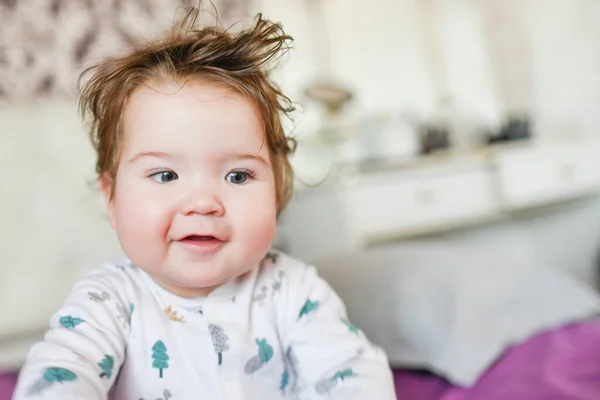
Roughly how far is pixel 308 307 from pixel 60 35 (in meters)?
1.37

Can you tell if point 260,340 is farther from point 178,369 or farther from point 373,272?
point 373,272

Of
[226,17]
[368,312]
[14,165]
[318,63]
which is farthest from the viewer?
[318,63]

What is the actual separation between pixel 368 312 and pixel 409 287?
0.35ft

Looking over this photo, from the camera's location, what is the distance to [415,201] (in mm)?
2188

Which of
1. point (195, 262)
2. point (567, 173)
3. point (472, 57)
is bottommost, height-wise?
point (567, 173)

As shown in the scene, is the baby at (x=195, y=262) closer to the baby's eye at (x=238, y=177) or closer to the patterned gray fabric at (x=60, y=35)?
the baby's eye at (x=238, y=177)

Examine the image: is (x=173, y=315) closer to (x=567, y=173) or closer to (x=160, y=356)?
(x=160, y=356)

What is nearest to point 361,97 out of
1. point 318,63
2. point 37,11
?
point 318,63

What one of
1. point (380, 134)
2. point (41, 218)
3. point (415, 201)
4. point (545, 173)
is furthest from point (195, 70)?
point (545, 173)

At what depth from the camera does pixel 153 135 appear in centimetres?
71

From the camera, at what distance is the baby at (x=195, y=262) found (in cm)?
71

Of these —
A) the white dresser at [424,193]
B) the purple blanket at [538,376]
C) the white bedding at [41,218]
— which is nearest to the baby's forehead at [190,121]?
the purple blanket at [538,376]

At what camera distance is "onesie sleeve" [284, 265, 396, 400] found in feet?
2.51

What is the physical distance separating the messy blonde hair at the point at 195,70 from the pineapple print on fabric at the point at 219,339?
0.24m
